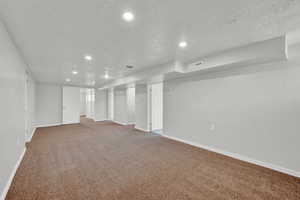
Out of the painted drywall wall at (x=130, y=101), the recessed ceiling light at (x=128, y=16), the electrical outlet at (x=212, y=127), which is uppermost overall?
the recessed ceiling light at (x=128, y=16)

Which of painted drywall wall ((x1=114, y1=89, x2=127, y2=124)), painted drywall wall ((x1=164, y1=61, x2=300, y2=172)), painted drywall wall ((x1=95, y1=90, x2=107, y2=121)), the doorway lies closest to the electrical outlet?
painted drywall wall ((x1=164, y1=61, x2=300, y2=172))

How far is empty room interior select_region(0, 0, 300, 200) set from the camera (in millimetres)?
1699

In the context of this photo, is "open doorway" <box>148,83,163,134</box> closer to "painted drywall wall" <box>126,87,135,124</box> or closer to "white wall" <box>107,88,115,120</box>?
"painted drywall wall" <box>126,87,135,124</box>

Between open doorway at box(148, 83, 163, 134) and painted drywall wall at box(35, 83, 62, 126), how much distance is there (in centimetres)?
550

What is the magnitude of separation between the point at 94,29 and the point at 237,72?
3.17 metres

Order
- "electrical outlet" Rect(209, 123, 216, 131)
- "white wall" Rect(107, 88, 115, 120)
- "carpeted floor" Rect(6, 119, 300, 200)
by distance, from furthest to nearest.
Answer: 1. "white wall" Rect(107, 88, 115, 120)
2. "electrical outlet" Rect(209, 123, 216, 131)
3. "carpeted floor" Rect(6, 119, 300, 200)

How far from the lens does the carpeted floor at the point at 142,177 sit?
1.84 meters

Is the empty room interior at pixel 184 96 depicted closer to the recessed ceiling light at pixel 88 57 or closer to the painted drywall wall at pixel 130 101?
the recessed ceiling light at pixel 88 57

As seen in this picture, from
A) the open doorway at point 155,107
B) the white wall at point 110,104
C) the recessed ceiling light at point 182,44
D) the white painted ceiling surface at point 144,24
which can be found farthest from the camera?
the white wall at point 110,104

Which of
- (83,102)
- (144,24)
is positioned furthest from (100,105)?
(144,24)

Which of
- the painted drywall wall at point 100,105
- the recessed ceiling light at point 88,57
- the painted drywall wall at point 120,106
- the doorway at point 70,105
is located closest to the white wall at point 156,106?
the painted drywall wall at point 120,106

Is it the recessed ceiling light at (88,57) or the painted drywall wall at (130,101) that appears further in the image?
the painted drywall wall at (130,101)

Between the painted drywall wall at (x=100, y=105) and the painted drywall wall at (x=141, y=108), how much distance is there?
12.5ft

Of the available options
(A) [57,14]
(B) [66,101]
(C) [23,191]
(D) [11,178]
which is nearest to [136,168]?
(C) [23,191]
